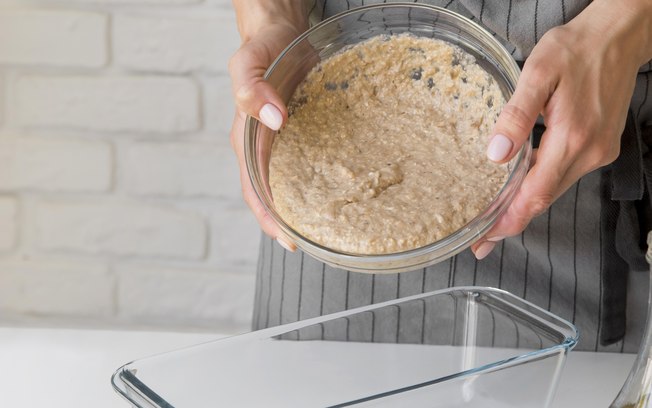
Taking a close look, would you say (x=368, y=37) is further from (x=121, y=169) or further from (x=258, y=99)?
(x=121, y=169)

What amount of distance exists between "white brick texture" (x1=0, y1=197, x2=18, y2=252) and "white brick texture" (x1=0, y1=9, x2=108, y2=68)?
0.19m

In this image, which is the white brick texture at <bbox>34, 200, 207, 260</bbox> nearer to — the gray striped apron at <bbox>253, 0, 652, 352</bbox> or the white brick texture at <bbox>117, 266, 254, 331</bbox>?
the white brick texture at <bbox>117, 266, 254, 331</bbox>

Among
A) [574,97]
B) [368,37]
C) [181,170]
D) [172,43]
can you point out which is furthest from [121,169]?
[574,97]

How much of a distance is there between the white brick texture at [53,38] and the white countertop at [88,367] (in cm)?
41

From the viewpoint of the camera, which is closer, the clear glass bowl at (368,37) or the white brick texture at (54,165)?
the clear glass bowl at (368,37)

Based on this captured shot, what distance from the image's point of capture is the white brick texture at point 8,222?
3.85ft

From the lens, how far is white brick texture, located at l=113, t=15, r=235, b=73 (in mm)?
1096

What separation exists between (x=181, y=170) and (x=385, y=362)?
577 millimetres

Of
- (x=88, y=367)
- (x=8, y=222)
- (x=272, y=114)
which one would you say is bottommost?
(x=88, y=367)

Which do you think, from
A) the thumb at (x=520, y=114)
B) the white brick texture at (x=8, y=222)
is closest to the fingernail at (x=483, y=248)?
the thumb at (x=520, y=114)

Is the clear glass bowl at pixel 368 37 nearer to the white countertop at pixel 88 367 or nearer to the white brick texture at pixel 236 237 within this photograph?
the white countertop at pixel 88 367

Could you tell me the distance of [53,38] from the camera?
111cm

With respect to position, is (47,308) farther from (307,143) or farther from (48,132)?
(307,143)

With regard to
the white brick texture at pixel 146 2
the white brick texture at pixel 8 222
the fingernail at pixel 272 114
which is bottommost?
the white brick texture at pixel 8 222
